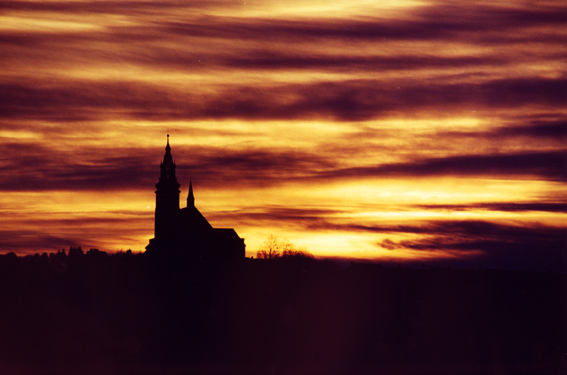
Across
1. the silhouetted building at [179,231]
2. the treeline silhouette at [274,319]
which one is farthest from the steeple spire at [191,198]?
the treeline silhouette at [274,319]

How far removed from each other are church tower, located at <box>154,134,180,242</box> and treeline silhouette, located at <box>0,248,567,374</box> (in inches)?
601

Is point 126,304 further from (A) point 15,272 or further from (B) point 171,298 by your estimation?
(A) point 15,272

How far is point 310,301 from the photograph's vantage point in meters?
108

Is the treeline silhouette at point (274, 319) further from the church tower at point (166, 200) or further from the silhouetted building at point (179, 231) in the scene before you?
the church tower at point (166, 200)

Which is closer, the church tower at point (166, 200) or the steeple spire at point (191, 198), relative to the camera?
the church tower at point (166, 200)

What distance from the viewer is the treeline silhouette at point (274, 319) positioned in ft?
314

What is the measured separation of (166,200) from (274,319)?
39528mm

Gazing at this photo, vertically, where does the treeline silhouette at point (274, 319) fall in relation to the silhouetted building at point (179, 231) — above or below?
below

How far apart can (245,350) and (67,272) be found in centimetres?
2921

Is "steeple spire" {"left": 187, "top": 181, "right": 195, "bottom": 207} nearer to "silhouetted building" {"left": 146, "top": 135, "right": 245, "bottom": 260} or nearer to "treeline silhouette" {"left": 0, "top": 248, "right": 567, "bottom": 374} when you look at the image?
"silhouetted building" {"left": 146, "top": 135, "right": 245, "bottom": 260}

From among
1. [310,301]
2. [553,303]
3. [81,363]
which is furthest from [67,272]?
[553,303]

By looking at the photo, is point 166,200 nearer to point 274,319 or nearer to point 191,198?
point 191,198

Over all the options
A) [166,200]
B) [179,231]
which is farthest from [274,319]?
[166,200]

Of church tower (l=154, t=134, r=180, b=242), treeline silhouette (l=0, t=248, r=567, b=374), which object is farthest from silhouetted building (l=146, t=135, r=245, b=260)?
treeline silhouette (l=0, t=248, r=567, b=374)
